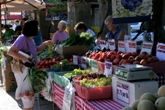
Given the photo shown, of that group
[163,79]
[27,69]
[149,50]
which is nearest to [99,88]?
[163,79]

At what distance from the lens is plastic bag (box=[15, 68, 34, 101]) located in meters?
4.76

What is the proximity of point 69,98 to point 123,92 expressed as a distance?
104 cm

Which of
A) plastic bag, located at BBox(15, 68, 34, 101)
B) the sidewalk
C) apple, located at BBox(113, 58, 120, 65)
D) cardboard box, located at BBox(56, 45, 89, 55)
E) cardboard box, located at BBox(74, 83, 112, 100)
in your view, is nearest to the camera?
cardboard box, located at BBox(74, 83, 112, 100)

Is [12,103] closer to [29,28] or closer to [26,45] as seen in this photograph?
[26,45]

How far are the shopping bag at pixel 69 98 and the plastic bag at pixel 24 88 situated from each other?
2.55ft

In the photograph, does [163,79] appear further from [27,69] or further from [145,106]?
[27,69]

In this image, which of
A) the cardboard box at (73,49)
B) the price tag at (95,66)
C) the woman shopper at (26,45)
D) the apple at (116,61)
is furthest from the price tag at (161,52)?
the cardboard box at (73,49)

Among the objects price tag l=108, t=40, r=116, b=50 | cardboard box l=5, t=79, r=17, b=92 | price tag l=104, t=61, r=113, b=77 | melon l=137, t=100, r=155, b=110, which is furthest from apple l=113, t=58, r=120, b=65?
cardboard box l=5, t=79, r=17, b=92

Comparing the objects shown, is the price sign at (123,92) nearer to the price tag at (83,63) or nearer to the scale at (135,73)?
the scale at (135,73)

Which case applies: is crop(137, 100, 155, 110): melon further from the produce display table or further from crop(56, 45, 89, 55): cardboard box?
crop(56, 45, 89, 55): cardboard box

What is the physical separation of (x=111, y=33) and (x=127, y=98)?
285 cm

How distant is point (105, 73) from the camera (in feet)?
13.9

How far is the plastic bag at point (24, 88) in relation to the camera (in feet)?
15.6

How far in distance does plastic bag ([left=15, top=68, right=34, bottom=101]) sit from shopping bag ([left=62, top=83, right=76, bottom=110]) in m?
0.78
